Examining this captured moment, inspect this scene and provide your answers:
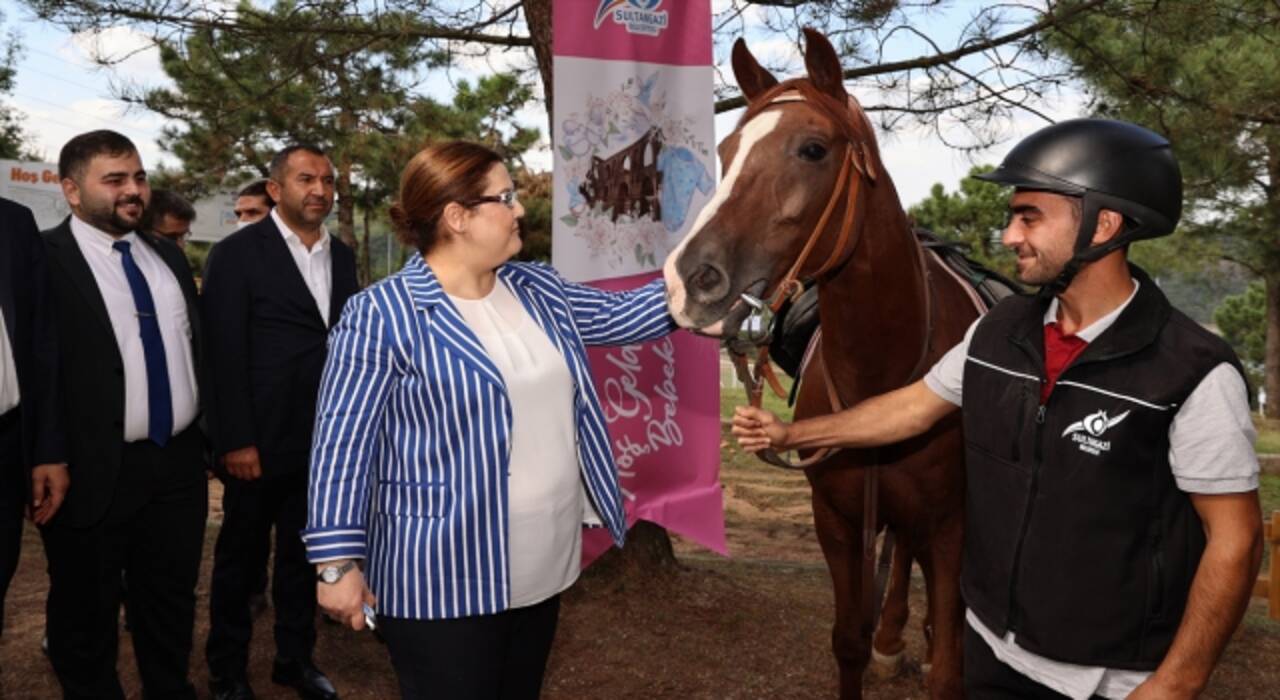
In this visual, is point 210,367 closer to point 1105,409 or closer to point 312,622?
point 312,622

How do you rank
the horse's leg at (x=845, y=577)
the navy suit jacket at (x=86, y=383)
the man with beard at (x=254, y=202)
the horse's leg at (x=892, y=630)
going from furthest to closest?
the man with beard at (x=254, y=202) < the horse's leg at (x=892, y=630) < the horse's leg at (x=845, y=577) < the navy suit jacket at (x=86, y=383)

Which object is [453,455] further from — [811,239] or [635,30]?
[635,30]

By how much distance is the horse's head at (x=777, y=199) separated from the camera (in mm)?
2348

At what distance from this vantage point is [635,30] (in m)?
4.19

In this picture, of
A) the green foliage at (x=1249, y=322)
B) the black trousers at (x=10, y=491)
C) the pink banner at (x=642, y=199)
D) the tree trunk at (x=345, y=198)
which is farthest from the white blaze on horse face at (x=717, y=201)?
the green foliage at (x=1249, y=322)

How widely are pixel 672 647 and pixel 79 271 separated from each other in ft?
9.41

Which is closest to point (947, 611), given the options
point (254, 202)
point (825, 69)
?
point (825, 69)

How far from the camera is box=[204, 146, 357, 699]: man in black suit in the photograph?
379 cm

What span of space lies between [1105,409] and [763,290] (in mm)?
873

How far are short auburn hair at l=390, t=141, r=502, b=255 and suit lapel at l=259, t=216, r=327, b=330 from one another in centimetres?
180

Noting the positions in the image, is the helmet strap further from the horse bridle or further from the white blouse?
the white blouse

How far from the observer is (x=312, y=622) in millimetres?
4121

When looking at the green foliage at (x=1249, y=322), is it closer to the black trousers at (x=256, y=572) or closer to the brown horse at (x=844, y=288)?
the brown horse at (x=844, y=288)

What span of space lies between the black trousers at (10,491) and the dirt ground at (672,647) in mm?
1284
